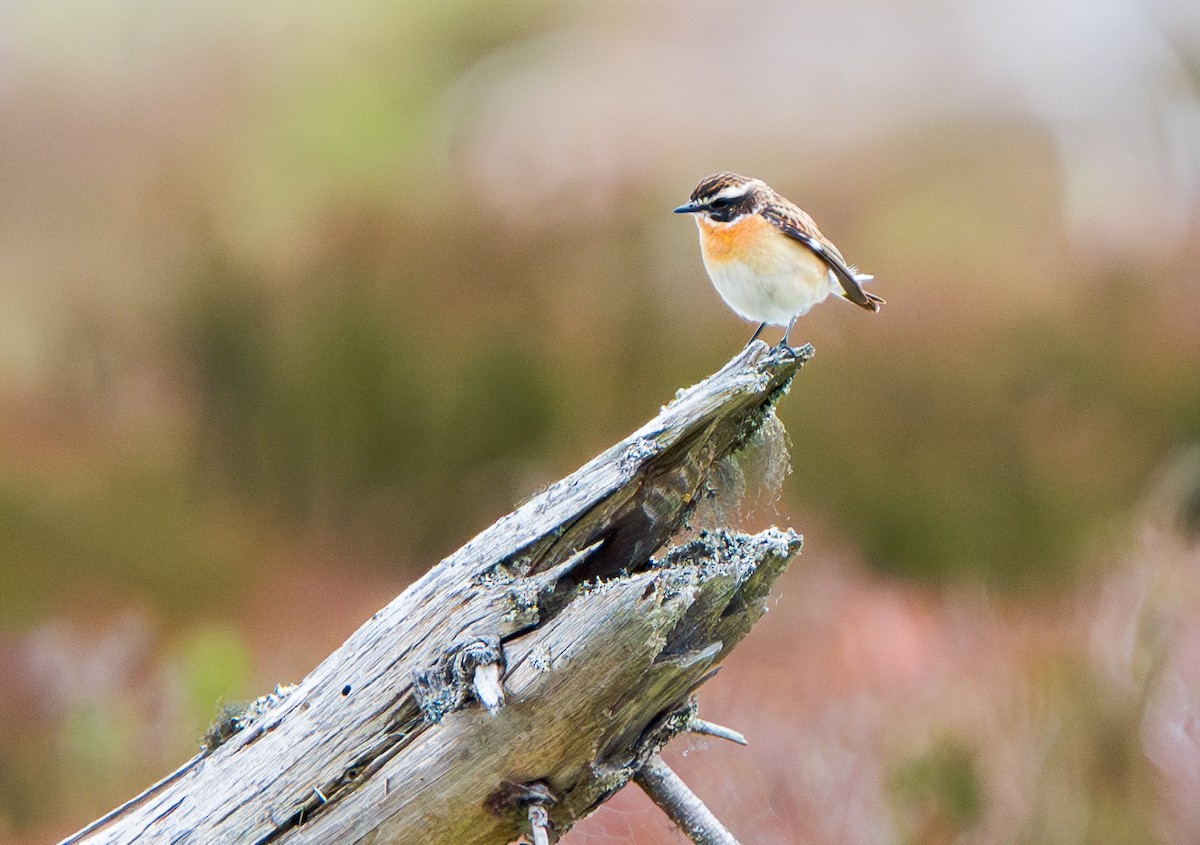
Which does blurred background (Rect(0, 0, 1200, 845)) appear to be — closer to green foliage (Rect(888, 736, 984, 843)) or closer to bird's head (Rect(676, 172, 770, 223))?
green foliage (Rect(888, 736, 984, 843))

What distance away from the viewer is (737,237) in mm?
2643

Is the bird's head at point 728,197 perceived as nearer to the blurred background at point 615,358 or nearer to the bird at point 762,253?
the bird at point 762,253

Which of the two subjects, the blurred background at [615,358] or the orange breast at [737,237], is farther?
the blurred background at [615,358]

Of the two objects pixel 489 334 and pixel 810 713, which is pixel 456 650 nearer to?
pixel 810 713

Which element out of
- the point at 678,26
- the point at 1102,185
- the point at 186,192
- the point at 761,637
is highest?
the point at 186,192

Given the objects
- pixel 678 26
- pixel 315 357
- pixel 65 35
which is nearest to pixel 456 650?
pixel 315 357

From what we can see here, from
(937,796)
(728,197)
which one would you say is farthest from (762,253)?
(937,796)

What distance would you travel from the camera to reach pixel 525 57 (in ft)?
22.5

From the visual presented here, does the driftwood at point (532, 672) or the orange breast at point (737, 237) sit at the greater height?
the orange breast at point (737, 237)

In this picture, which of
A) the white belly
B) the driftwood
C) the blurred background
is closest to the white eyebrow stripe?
the white belly

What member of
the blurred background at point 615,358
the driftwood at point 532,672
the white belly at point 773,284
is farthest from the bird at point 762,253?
the blurred background at point 615,358

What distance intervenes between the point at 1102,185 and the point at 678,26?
2927 millimetres

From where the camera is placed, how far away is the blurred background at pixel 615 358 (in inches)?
157

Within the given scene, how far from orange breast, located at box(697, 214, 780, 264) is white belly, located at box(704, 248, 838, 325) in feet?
0.07
